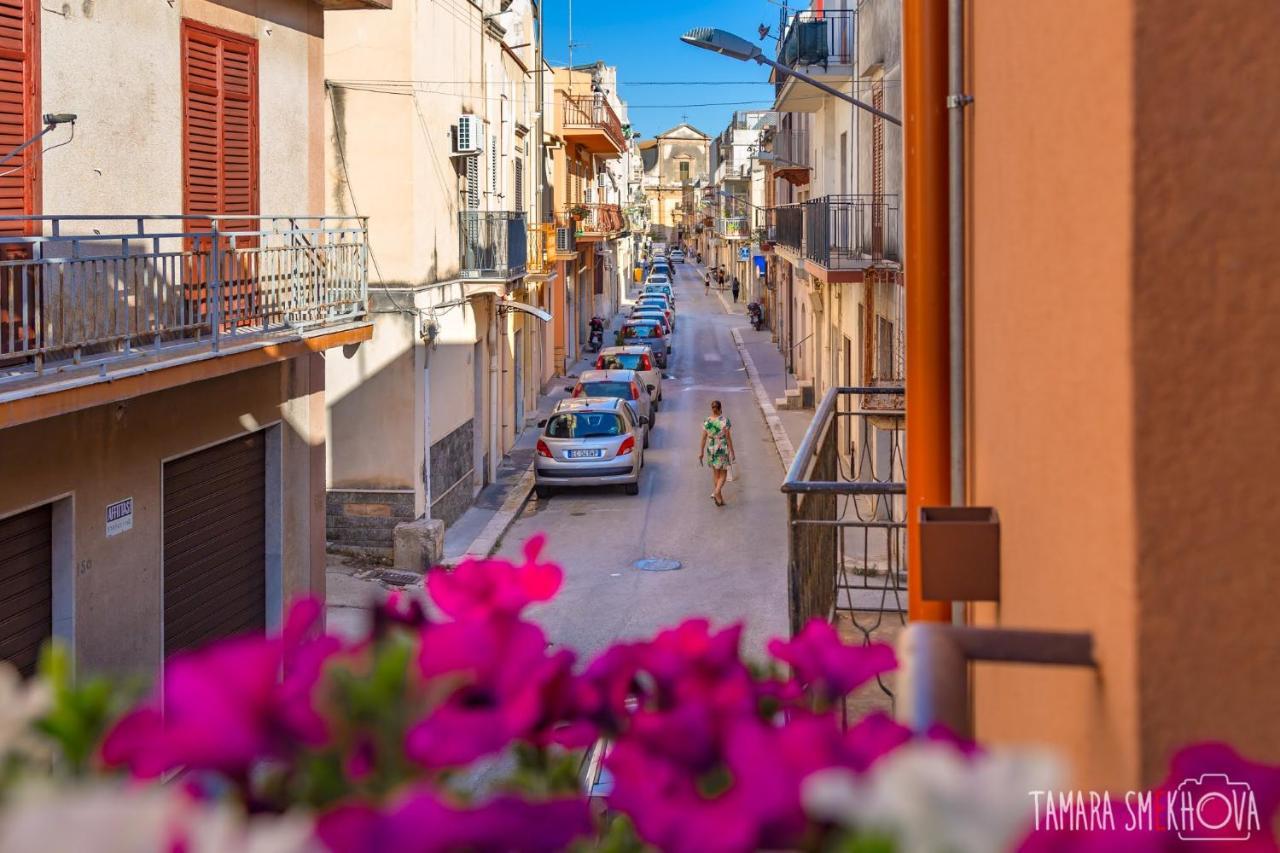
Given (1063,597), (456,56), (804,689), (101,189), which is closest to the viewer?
(804,689)

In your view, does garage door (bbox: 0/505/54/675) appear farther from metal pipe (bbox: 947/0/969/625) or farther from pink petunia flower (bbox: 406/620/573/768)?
pink petunia flower (bbox: 406/620/573/768)

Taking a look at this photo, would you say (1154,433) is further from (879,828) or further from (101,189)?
(101,189)

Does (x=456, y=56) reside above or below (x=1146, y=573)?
above

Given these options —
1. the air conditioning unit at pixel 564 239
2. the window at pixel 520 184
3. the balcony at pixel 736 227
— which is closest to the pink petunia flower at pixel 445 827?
the window at pixel 520 184

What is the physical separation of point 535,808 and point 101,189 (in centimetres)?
967

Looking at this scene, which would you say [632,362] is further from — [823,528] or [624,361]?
[823,528]

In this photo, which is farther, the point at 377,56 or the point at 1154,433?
the point at 377,56

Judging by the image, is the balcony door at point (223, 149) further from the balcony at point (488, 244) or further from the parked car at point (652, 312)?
the parked car at point (652, 312)

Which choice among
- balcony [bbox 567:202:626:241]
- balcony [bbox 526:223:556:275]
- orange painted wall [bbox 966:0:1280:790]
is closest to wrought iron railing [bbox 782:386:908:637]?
orange painted wall [bbox 966:0:1280:790]

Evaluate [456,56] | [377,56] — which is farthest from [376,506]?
[456,56]

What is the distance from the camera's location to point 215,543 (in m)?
11.8

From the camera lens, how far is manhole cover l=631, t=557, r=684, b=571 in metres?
17.8

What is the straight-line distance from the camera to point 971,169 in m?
4.51

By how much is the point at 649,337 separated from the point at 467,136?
2449 cm
